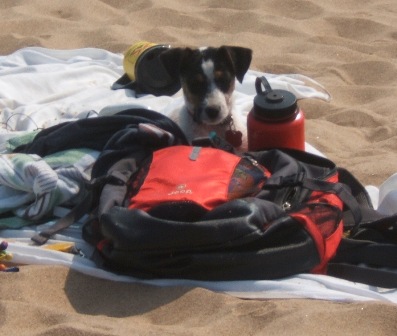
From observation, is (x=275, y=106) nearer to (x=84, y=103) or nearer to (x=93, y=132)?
(x=93, y=132)

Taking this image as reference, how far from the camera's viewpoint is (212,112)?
4117 mm

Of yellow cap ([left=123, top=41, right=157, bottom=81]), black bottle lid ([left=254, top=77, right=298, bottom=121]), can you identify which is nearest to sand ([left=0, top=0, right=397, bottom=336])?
black bottle lid ([left=254, top=77, right=298, bottom=121])

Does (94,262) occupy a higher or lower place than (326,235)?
lower

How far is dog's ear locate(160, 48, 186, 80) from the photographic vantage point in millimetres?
4211

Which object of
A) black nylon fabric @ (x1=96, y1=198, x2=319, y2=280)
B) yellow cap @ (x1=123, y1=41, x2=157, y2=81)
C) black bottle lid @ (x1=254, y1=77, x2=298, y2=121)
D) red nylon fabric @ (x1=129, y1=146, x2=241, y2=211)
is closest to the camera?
black nylon fabric @ (x1=96, y1=198, x2=319, y2=280)

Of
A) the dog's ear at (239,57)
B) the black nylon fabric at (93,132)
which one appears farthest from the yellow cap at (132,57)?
the black nylon fabric at (93,132)

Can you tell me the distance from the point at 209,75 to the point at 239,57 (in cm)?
18

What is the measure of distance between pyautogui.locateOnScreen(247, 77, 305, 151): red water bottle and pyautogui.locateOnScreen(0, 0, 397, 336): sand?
40cm

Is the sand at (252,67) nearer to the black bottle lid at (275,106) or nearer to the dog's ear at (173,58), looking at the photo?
the black bottle lid at (275,106)

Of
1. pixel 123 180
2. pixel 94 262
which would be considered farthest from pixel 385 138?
pixel 94 262

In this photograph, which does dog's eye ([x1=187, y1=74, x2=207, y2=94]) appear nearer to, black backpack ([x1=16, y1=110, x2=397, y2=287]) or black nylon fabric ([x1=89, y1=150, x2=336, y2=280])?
black backpack ([x1=16, y1=110, x2=397, y2=287])

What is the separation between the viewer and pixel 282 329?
2.70m

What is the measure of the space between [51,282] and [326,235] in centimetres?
101

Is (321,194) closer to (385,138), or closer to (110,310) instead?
(110,310)
